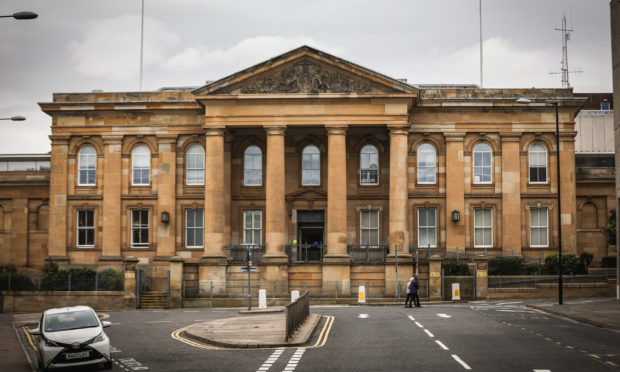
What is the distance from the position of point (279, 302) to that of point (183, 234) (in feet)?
35.0

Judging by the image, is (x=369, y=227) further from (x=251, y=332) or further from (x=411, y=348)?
(x=411, y=348)

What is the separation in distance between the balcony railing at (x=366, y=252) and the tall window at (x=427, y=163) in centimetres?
577

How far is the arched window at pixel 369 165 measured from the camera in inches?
2116

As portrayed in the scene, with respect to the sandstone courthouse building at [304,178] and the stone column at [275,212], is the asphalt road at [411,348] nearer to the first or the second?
the stone column at [275,212]

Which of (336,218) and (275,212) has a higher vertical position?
(275,212)

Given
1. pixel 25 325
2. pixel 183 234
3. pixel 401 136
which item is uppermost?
pixel 401 136

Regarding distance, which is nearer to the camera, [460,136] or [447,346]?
[447,346]

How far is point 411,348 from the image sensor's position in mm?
23703

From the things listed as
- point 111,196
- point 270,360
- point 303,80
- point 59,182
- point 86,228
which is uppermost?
point 303,80

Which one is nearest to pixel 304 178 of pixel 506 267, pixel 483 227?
pixel 483 227

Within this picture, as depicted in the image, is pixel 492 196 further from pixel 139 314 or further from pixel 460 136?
pixel 139 314

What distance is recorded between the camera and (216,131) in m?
50.2

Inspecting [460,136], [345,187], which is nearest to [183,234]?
[345,187]

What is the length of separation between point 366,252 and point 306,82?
10.8 meters
